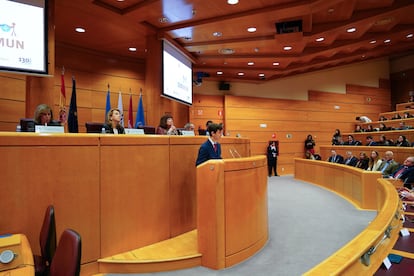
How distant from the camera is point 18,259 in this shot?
5.38ft

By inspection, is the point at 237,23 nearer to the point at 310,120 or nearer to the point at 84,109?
the point at 84,109

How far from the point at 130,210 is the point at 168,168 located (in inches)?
24.4

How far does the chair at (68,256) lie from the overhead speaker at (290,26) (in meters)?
5.55

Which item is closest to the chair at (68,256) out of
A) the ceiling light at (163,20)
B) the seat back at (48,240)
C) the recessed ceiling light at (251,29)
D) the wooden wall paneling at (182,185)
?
the seat back at (48,240)

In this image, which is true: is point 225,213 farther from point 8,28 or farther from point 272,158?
point 272,158

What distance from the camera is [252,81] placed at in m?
10.8

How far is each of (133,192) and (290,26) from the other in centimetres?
462

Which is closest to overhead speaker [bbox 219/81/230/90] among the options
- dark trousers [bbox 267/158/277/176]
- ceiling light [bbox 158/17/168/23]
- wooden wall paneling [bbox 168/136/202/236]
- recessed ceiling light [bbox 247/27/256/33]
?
dark trousers [bbox 267/158/277/176]

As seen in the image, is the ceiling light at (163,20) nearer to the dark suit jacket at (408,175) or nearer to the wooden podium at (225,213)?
the wooden podium at (225,213)

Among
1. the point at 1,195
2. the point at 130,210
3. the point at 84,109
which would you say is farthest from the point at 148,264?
the point at 84,109

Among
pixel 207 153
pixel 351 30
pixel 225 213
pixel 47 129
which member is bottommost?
pixel 225 213

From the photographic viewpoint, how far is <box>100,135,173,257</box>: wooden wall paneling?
2.77 meters

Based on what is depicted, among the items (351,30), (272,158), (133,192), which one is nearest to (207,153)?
(133,192)

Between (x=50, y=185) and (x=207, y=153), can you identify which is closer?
(x=50, y=185)
